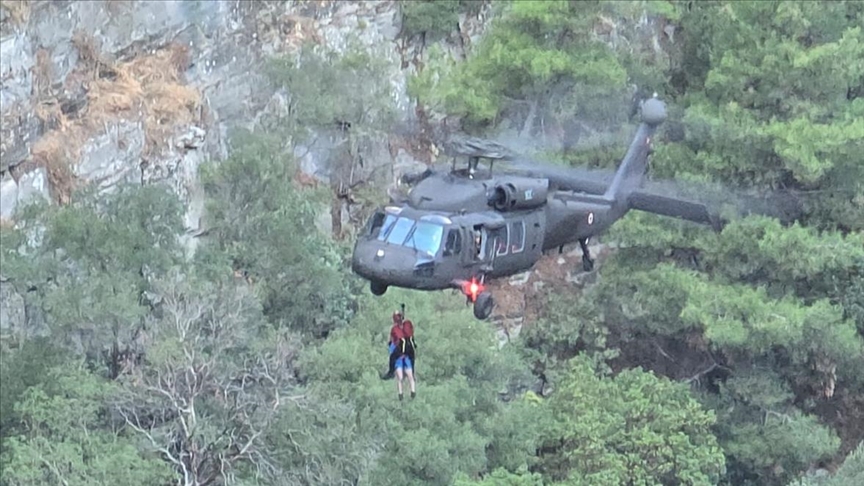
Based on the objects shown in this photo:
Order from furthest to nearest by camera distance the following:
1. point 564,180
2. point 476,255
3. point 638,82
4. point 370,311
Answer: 1. point 638,82
2. point 370,311
3. point 564,180
4. point 476,255

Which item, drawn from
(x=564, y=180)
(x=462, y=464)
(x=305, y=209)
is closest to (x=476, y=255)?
(x=564, y=180)

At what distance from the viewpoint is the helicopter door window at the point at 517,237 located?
19500 millimetres

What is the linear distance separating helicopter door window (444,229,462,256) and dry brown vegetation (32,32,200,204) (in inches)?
499

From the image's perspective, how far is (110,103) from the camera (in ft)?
101

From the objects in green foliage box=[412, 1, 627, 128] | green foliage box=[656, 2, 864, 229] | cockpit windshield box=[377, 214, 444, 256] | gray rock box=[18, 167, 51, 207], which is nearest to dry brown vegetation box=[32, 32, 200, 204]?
gray rock box=[18, 167, 51, 207]

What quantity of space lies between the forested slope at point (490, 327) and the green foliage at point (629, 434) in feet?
0.17

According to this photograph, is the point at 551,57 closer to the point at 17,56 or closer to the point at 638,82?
the point at 638,82

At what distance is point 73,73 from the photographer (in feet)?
101

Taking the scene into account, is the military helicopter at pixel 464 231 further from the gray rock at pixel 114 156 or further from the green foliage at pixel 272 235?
the gray rock at pixel 114 156

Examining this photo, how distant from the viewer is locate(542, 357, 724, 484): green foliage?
91.6 feet

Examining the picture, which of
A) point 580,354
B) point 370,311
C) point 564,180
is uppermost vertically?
point 564,180

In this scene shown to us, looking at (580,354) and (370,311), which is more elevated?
(370,311)

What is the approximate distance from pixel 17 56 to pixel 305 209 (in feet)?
18.7

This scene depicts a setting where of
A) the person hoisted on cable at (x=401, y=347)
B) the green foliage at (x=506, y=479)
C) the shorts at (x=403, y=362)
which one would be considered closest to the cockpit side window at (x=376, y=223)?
the person hoisted on cable at (x=401, y=347)
